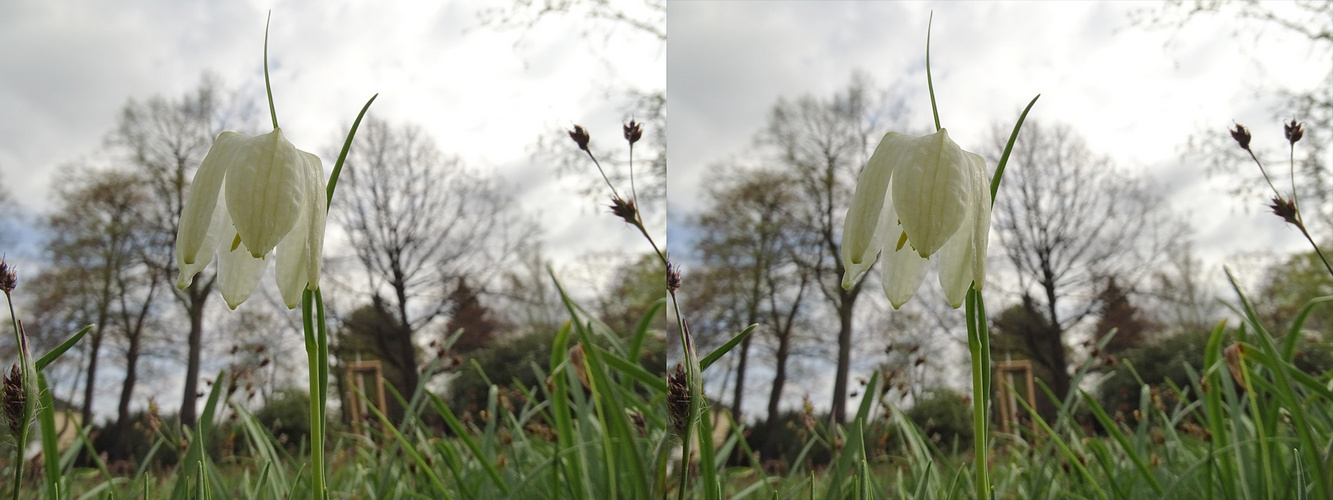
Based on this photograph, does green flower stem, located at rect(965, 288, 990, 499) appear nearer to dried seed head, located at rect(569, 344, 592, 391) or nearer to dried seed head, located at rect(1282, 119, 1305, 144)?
dried seed head, located at rect(569, 344, 592, 391)

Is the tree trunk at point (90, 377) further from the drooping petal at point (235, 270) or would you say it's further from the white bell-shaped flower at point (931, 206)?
the white bell-shaped flower at point (931, 206)

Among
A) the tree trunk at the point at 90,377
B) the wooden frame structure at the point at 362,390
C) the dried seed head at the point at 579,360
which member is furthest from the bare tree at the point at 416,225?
the dried seed head at the point at 579,360

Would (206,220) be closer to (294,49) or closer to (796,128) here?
(294,49)

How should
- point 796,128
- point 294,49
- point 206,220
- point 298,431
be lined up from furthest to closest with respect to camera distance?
1. point 796,128
2. point 298,431
3. point 294,49
4. point 206,220

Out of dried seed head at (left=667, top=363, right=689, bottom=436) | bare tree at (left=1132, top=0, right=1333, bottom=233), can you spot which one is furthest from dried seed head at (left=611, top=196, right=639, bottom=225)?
bare tree at (left=1132, top=0, right=1333, bottom=233)

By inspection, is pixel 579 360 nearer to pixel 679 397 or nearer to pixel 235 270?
pixel 235 270

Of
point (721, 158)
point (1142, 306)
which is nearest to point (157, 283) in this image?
point (721, 158)
